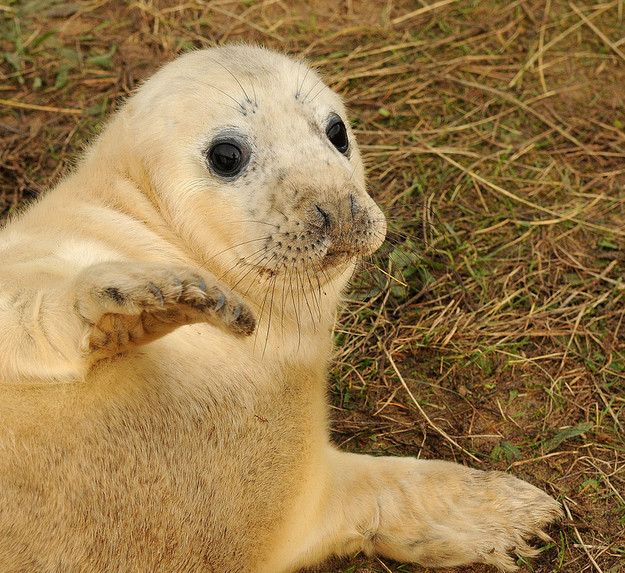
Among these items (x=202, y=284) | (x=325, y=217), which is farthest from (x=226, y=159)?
(x=202, y=284)

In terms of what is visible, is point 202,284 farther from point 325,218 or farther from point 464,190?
point 464,190

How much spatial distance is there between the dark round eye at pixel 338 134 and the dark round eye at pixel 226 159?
1.25 feet

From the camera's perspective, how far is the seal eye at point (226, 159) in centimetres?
267

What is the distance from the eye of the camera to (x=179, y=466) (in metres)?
2.34

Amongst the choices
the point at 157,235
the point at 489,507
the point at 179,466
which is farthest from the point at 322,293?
the point at 489,507

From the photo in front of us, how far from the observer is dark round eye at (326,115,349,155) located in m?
2.90

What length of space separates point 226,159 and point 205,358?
0.66 metres

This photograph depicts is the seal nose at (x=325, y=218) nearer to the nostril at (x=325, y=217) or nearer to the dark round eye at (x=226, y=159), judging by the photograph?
the nostril at (x=325, y=217)

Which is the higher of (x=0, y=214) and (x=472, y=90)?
(x=472, y=90)

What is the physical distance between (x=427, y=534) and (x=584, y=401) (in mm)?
939

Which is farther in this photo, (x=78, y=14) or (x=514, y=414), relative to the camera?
(x=78, y=14)

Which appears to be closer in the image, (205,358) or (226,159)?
(205,358)

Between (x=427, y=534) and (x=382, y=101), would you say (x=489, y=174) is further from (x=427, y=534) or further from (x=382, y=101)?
(x=427, y=534)

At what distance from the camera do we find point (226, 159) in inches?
105
